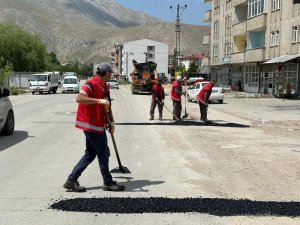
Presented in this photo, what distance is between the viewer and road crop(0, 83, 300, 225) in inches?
213

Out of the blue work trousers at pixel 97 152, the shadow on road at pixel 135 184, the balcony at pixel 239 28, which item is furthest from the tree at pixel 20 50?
the blue work trousers at pixel 97 152

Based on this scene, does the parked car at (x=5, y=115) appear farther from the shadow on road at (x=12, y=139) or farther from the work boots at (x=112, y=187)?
the work boots at (x=112, y=187)

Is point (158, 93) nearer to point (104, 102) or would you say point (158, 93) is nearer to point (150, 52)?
point (104, 102)

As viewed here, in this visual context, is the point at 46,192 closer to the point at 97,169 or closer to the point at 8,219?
the point at 8,219

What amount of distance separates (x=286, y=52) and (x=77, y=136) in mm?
28328

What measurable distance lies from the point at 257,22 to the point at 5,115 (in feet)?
116

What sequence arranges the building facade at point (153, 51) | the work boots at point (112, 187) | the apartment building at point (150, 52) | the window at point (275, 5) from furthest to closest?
the building facade at point (153, 51), the apartment building at point (150, 52), the window at point (275, 5), the work boots at point (112, 187)

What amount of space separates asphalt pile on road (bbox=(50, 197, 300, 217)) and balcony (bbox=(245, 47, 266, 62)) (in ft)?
122

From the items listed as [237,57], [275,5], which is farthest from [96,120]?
[237,57]

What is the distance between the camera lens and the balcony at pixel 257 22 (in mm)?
42188

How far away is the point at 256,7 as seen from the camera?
44.7 metres

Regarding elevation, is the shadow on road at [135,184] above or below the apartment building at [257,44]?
below

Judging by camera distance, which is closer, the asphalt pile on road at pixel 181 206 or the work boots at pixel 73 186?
the asphalt pile on road at pixel 181 206

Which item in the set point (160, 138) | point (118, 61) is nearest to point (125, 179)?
point (160, 138)
